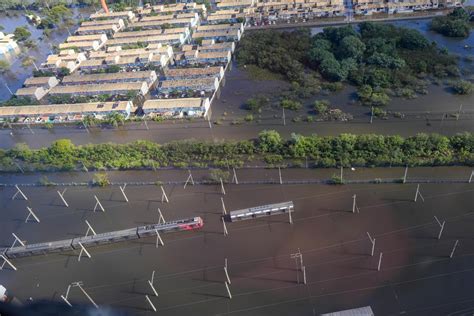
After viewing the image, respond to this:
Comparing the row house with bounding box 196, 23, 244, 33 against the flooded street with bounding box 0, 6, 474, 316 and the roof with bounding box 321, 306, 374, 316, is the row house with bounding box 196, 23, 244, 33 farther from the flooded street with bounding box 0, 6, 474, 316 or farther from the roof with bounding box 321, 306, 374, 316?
the roof with bounding box 321, 306, 374, 316

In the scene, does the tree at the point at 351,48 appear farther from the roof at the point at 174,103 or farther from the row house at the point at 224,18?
the row house at the point at 224,18

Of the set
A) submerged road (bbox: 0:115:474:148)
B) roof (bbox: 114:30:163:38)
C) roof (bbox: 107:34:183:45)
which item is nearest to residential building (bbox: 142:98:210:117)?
submerged road (bbox: 0:115:474:148)

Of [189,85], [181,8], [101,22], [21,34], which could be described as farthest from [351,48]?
[21,34]

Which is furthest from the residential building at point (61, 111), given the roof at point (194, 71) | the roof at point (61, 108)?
the roof at point (194, 71)

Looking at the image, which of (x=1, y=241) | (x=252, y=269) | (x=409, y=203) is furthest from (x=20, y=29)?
(x=409, y=203)

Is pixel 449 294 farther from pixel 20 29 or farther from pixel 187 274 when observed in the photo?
pixel 20 29

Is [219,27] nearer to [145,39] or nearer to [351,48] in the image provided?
[145,39]
